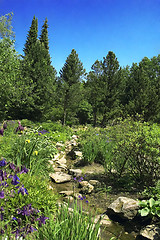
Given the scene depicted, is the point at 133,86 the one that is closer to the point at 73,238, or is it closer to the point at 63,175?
the point at 63,175

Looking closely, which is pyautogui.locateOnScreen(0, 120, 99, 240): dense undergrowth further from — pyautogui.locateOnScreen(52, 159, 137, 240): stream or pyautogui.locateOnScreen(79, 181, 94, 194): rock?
pyautogui.locateOnScreen(79, 181, 94, 194): rock

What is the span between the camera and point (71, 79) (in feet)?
47.2

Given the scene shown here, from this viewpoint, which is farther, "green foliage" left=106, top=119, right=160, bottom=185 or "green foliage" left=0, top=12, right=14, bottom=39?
"green foliage" left=0, top=12, right=14, bottom=39

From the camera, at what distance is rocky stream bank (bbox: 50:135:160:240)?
2781 mm

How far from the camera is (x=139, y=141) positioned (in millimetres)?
3904

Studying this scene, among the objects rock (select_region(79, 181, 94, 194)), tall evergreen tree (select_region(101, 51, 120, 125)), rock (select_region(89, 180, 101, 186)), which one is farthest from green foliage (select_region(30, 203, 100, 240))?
tall evergreen tree (select_region(101, 51, 120, 125))

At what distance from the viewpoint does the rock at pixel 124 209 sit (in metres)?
3.14

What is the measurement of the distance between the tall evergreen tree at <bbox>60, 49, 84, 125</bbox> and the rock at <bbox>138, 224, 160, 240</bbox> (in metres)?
12.1

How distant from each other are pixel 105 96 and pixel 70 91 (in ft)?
12.5

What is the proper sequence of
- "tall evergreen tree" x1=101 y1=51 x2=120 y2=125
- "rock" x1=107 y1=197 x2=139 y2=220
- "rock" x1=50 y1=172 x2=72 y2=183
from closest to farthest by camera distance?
"rock" x1=107 y1=197 x2=139 y2=220
"rock" x1=50 y1=172 x2=72 y2=183
"tall evergreen tree" x1=101 y1=51 x2=120 y2=125

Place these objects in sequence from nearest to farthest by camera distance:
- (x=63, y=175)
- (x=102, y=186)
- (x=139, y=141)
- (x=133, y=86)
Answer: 1. (x=139, y=141)
2. (x=102, y=186)
3. (x=63, y=175)
4. (x=133, y=86)

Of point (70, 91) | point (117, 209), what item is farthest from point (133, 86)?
point (117, 209)

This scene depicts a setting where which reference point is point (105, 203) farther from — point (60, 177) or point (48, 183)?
point (60, 177)

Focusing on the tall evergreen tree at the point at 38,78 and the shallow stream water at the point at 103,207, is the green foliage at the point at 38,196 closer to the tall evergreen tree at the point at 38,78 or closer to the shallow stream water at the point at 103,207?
the shallow stream water at the point at 103,207
